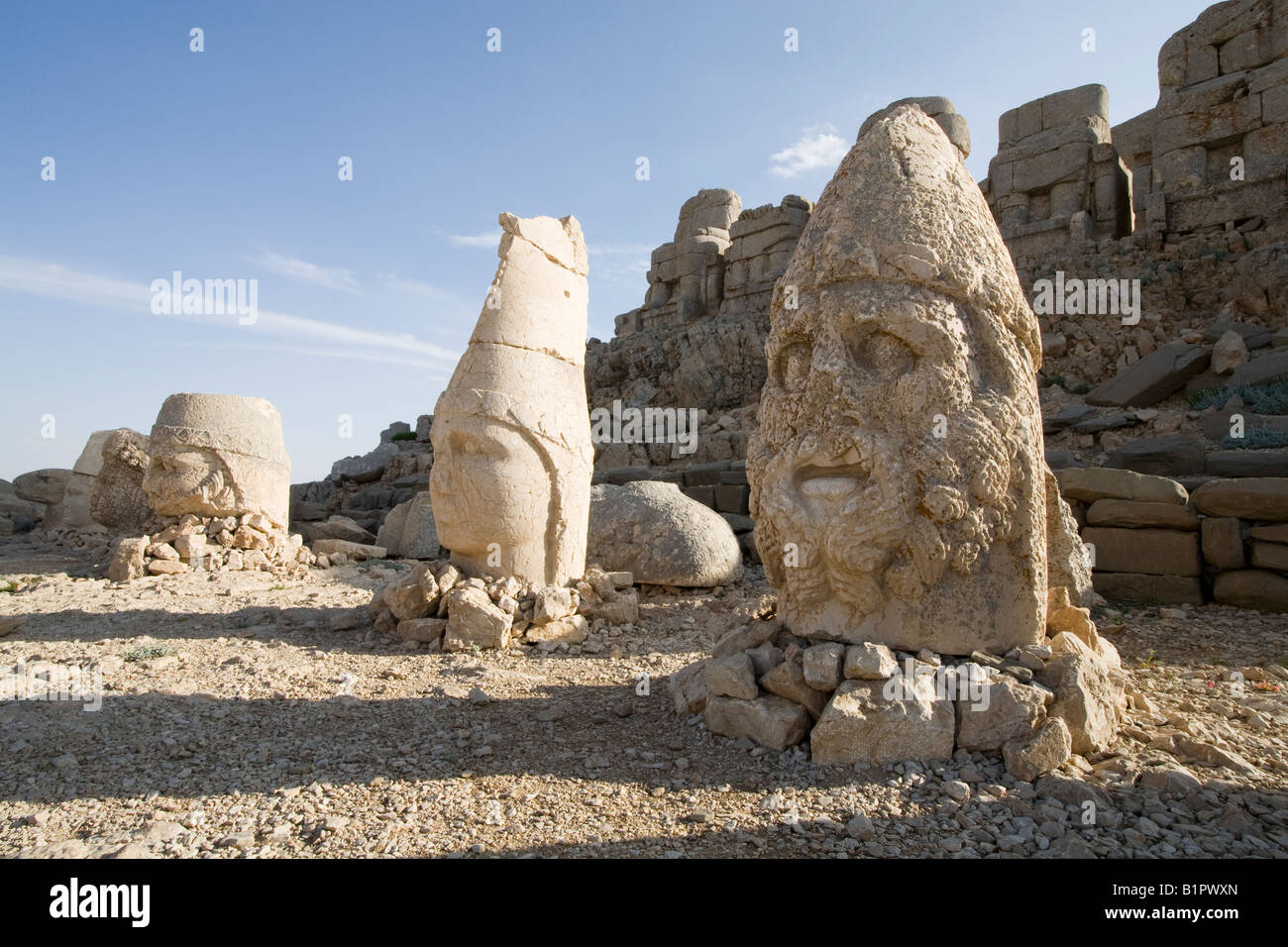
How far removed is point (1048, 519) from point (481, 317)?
3.77 metres

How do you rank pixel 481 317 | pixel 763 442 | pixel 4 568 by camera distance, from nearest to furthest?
1. pixel 763 442
2. pixel 481 317
3. pixel 4 568

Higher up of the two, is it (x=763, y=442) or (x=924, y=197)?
(x=924, y=197)

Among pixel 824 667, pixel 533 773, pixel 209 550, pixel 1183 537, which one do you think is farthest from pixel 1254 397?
pixel 209 550

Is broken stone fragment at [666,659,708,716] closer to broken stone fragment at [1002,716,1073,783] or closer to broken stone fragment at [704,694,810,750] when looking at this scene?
broken stone fragment at [704,694,810,750]

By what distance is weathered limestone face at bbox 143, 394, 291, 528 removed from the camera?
7699mm

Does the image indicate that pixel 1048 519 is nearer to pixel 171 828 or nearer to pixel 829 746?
pixel 829 746

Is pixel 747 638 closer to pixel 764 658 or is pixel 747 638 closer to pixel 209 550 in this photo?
pixel 764 658

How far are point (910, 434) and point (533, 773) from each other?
193 centimetres

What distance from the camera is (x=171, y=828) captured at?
248 cm

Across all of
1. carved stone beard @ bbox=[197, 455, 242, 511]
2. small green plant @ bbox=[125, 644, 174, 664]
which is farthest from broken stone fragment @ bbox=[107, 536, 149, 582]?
small green plant @ bbox=[125, 644, 174, 664]

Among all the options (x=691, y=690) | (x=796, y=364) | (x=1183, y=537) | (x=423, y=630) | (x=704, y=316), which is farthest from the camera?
(x=704, y=316)

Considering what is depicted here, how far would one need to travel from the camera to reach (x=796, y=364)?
3418 millimetres

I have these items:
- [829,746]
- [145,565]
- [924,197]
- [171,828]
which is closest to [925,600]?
[829,746]

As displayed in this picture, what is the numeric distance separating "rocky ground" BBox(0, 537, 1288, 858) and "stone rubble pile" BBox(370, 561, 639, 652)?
20 centimetres
